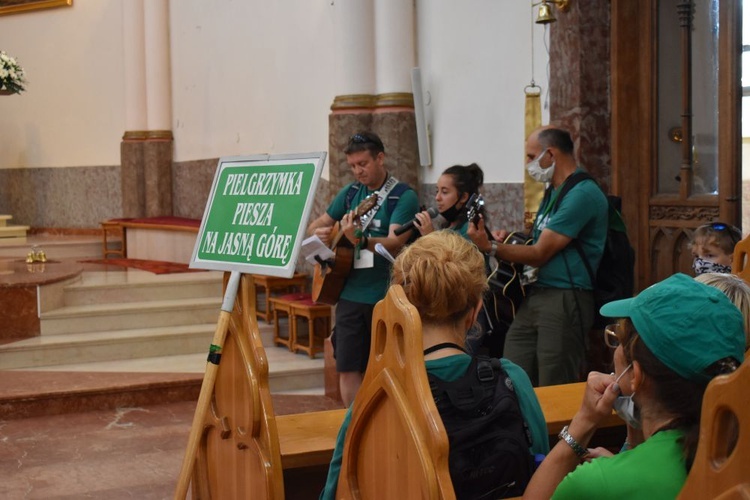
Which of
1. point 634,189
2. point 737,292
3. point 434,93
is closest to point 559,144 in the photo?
point 634,189

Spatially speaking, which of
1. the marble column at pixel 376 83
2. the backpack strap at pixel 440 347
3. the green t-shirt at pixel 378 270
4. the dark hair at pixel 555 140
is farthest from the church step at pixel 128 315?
the backpack strap at pixel 440 347

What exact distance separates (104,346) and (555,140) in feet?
13.0

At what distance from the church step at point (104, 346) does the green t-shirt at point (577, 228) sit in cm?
362

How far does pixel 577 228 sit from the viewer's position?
12.8 feet

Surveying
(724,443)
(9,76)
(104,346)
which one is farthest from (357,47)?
(724,443)

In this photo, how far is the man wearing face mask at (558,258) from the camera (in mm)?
3908

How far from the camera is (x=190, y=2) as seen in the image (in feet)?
33.5

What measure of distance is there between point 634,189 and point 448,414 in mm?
3277

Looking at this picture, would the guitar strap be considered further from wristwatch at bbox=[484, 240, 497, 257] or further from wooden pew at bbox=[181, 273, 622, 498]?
wooden pew at bbox=[181, 273, 622, 498]

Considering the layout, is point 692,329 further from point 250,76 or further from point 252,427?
point 250,76

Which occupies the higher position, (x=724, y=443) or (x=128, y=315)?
(x=724, y=443)

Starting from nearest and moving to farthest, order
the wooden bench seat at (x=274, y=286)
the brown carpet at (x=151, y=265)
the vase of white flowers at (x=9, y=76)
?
1. the wooden bench seat at (x=274, y=286)
2. the brown carpet at (x=151, y=265)
3. the vase of white flowers at (x=9, y=76)

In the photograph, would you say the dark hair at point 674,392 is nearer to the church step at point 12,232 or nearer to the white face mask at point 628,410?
the white face mask at point 628,410

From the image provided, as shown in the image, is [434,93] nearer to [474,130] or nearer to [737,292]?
[474,130]
